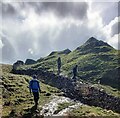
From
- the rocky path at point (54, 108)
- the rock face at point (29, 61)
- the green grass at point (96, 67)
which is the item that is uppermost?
the rock face at point (29, 61)

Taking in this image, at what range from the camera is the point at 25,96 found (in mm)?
45438

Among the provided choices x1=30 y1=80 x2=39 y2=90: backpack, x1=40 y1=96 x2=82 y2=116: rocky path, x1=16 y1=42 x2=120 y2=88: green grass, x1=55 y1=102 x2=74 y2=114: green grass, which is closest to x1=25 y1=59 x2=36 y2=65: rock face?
x1=16 y1=42 x2=120 y2=88: green grass

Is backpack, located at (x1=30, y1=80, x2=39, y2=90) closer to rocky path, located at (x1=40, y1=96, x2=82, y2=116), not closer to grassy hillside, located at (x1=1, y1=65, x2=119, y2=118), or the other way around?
grassy hillside, located at (x1=1, y1=65, x2=119, y2=118)

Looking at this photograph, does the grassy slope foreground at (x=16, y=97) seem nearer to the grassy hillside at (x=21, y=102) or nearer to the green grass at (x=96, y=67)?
the grassy hillside at (x=21, y=102)

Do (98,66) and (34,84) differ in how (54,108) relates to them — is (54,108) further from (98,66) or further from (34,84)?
(98,66)

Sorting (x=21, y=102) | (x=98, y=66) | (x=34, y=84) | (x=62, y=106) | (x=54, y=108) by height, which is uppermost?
(x=98, y=66)

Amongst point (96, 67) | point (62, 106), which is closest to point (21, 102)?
point (62, 106)

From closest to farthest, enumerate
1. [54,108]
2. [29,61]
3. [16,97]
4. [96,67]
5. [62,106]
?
[54,108] → [62,106] → [16,97] → [96,67] → [29,61]

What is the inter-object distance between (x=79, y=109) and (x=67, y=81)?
27509 millimetres

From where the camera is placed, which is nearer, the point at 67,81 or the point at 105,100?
the point at 105,100

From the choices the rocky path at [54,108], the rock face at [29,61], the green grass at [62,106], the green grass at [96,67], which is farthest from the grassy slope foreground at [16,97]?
the rock face at [29,61]

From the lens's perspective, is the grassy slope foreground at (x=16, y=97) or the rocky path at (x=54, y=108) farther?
the grassy slope foreground at (x=16, y=97)

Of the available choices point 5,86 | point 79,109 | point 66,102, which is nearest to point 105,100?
point 66,102

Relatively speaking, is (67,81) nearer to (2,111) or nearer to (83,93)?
(83,93)
